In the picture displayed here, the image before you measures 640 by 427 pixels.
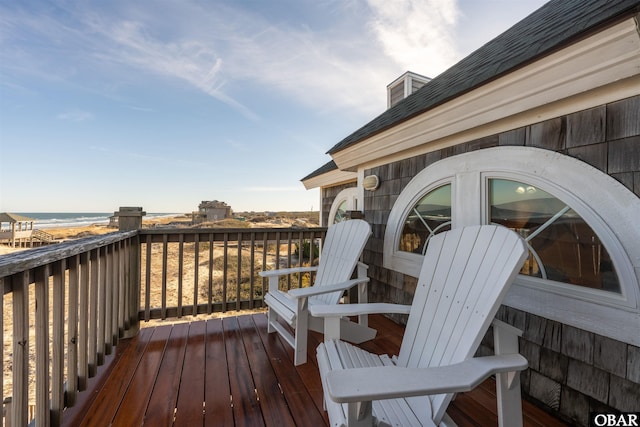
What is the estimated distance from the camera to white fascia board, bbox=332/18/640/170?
112 cm

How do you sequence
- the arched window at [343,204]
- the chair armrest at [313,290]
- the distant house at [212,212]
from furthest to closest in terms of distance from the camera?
the distant house at [212,212] → the arched window at [343,204] → the chair armrest at [313,290]

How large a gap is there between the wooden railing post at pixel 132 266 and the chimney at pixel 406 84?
16.1 feet

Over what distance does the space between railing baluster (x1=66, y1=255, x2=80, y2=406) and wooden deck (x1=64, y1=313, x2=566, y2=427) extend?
0.13 metres

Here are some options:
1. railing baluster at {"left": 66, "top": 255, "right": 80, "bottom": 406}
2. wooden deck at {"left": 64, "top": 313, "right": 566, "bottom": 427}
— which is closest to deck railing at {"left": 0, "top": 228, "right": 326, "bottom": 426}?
railing baluster at {"left": 66, "top": 255, "right": 80, "bottom": 406}

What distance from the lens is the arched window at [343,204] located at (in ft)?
15.6

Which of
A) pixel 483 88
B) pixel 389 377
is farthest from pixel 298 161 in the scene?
pixel 389 377

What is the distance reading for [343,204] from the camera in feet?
17.2

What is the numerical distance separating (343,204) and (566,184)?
3.90 metres

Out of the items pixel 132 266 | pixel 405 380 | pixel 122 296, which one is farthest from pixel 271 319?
pixel 405 380

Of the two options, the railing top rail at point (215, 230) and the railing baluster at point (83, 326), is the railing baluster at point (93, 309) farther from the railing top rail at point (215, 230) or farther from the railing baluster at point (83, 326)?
the railing top rail at point (215, 230)

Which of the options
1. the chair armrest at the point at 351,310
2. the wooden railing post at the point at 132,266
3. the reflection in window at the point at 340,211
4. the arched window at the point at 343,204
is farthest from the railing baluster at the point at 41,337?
the reflection in window at the point at 340,211

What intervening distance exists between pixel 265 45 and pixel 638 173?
6040 millimetres

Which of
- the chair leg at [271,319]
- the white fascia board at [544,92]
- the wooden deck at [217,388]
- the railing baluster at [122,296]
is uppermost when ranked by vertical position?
the white fascia board at [544,92]

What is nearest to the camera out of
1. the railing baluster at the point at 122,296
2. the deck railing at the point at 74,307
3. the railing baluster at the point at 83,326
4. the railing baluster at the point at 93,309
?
the deck railing at the point at 74,307
